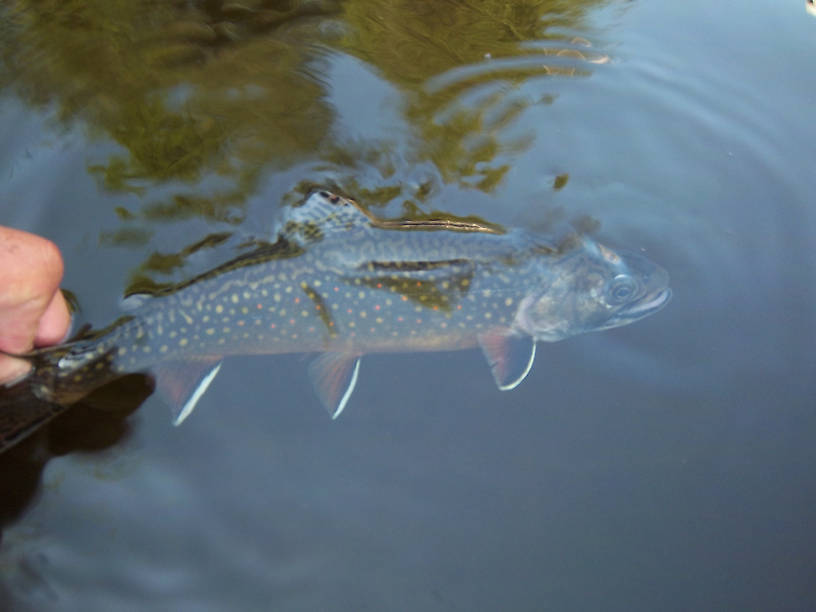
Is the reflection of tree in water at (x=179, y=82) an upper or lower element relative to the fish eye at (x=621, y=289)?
lower

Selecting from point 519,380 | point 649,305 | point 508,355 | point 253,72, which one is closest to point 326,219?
point 508,355

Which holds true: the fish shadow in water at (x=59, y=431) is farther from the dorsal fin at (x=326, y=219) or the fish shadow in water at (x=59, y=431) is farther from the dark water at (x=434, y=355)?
the dorsal fin at (x=326, y=219)

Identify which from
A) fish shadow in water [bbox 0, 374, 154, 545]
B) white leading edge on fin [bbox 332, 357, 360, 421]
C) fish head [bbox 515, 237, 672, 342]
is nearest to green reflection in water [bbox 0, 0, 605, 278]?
fish shadow in water [bbox 0, 374, 154, 545]

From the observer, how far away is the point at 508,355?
14.3ft

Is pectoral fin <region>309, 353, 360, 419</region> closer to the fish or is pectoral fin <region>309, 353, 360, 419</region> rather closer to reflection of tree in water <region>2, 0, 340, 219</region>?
the fish

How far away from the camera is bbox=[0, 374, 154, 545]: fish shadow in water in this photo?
376cm

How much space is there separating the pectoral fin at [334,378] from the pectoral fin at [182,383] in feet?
2.21

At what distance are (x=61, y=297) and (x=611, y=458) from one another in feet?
11.7

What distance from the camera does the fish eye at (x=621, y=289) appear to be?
444 centimetres

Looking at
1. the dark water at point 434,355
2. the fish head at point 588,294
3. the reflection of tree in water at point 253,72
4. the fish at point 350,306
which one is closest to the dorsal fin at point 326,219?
the fish at point 350,306

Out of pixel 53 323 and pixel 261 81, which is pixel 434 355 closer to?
pixel 53 323

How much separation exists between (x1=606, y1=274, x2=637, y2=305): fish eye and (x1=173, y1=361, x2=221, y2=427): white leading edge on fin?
2.70 metres

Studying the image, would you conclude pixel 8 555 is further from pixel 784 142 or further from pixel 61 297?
pixel 784 142

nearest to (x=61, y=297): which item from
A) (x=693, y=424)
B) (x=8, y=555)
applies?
(x=8, y=555)
